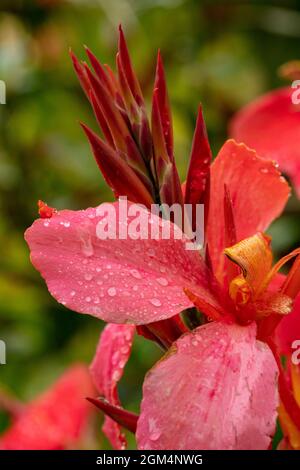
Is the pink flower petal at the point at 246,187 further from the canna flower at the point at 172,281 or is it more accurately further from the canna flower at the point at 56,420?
the canna flower at the point at 56,420

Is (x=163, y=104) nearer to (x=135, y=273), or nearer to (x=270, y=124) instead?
(x=135, y=273)

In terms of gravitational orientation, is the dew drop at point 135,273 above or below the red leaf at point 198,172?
below

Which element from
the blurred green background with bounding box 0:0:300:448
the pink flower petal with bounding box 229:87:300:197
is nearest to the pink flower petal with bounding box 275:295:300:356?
the pink flower petal with bounding box 229:87:300:197

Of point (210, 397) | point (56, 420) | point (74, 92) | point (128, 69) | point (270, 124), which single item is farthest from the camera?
point (74, 92)

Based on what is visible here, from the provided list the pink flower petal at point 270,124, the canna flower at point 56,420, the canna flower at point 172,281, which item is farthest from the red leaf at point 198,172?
the pink flower petal at point 270,124

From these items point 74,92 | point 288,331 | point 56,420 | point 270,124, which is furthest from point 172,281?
point 74,92

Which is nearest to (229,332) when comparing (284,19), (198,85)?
(198,85)
